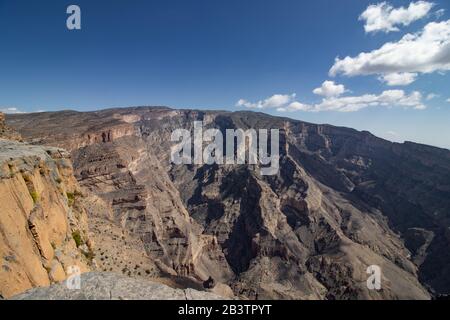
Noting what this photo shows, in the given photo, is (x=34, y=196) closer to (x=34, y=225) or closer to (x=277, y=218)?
(x=34, y=225)

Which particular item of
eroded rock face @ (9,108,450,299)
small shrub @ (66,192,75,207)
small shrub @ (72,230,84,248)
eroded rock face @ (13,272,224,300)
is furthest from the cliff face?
eroded rock face @ (9,108,450,299)

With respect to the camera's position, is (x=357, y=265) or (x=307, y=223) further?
(x=307, y=223)

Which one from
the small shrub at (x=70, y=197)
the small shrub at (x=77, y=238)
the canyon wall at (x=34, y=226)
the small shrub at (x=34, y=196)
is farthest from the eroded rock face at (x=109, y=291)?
the small shrub at (x=70, y=197)

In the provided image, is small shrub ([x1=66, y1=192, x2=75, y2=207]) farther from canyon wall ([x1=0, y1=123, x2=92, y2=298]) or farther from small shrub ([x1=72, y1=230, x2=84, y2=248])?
small shrub ([x1=72, y1=230, x2=84, y2=248])

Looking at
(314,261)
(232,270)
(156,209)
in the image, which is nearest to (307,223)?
(314,261)

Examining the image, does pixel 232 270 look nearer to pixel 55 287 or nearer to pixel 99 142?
pixel 99 142
